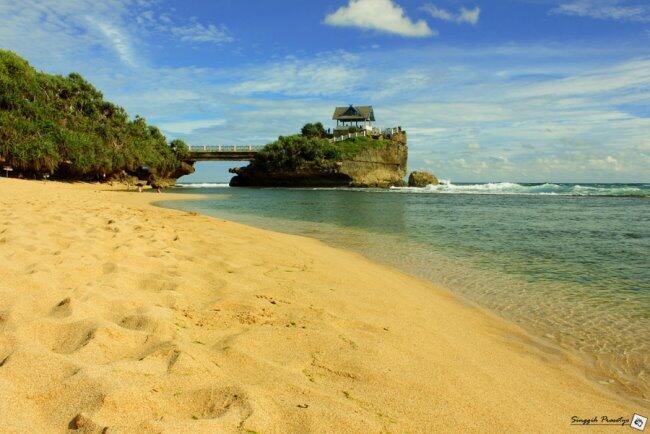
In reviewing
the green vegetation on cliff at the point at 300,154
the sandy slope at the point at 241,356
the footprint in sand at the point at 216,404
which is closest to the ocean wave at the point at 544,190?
the green vegetation on cliff at the point at 300,154

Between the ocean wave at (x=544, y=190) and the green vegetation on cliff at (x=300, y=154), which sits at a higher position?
the green vegetation on cliff at (x=300, y=154)

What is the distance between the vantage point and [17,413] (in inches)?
84.4

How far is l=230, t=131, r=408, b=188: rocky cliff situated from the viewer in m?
66.9

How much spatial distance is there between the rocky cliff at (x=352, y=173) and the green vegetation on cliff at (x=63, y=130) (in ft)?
56.6

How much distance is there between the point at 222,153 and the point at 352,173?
2204 cm

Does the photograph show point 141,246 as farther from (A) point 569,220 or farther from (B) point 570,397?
(A) point 569,220

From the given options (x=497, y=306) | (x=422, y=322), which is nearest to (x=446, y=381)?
(x=422, y=322)

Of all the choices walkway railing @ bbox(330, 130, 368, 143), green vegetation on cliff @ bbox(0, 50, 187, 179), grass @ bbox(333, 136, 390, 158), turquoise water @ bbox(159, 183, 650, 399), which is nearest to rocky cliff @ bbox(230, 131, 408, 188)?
grass @ bbox(333, 136, 390, 158)

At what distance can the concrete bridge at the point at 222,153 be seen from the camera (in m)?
70.0

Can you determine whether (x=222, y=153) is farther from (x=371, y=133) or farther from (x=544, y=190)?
(x=544, y=190)

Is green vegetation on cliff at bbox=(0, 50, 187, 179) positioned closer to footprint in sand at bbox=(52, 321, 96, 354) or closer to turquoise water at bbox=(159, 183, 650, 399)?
turquoise water at bbox=(159, 183, 650, 399)

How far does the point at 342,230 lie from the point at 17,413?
13.7m

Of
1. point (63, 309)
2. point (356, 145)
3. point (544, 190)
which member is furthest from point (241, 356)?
point (356, 145)

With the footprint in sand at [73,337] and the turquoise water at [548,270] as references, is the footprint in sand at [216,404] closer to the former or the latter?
the footprint in sand at [73,337]
